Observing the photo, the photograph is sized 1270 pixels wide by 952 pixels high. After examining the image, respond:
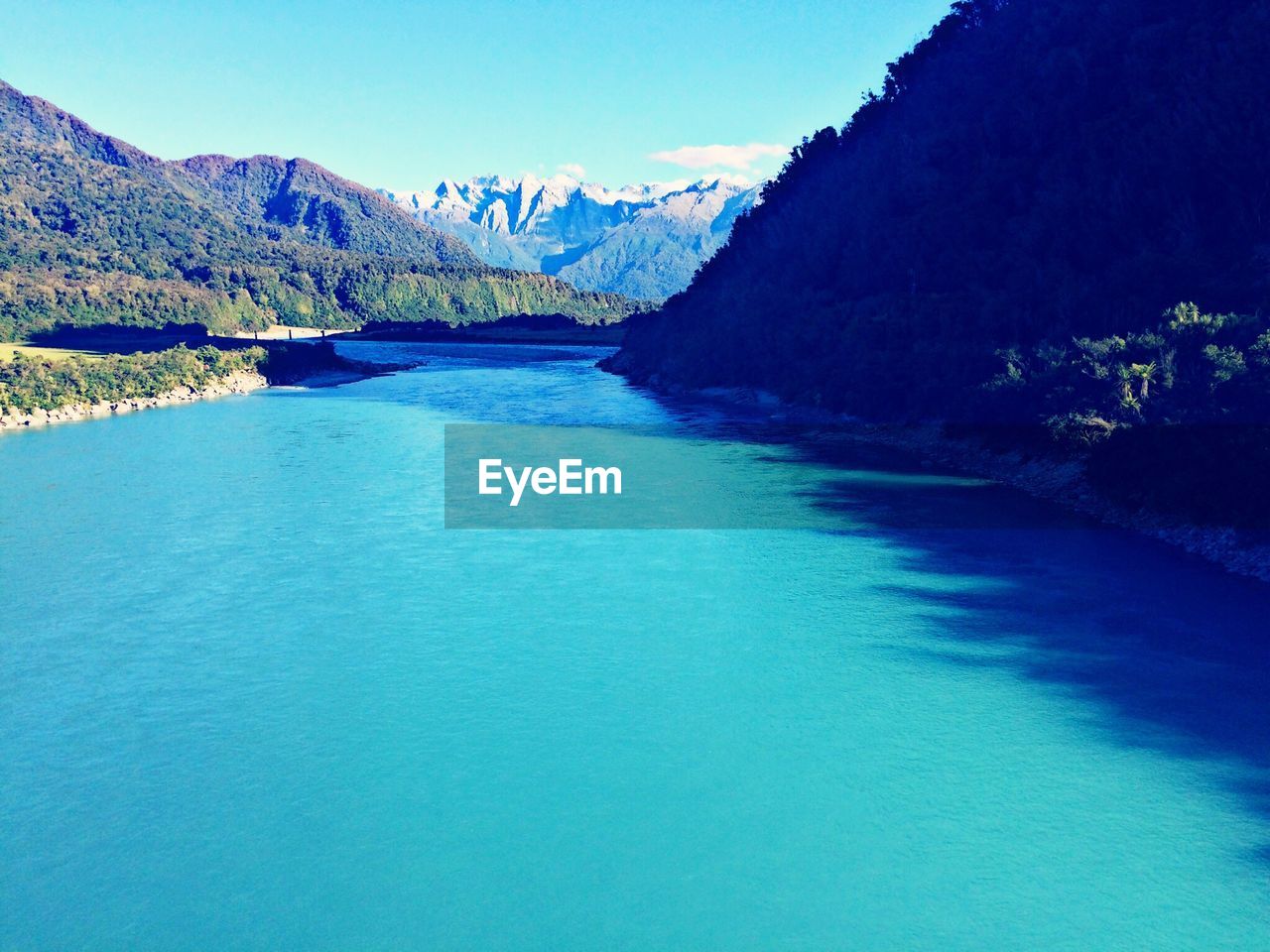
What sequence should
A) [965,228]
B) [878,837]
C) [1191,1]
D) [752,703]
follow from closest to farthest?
[878,837]
[752,703]
[1191,1]
[965,228]

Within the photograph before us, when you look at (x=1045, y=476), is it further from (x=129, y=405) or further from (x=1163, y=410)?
(x=129, y=405)

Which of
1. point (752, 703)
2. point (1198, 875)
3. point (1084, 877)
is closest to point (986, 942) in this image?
point (1084, 877)

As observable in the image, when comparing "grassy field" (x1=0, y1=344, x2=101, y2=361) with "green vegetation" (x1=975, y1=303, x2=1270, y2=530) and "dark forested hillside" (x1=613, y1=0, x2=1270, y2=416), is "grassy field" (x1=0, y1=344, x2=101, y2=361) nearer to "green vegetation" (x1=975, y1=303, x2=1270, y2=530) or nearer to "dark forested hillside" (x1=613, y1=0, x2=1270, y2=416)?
"dark forested hillside" (x1=613, y1=0, x2=1270, y2=416)

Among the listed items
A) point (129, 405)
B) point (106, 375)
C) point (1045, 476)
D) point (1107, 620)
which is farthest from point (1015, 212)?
point (106, 375)

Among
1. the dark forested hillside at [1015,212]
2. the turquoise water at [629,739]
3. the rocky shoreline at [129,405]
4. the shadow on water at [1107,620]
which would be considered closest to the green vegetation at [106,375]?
the rocky shoreline at [129,405]

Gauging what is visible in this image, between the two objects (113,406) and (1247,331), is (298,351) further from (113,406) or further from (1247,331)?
(1247,331)

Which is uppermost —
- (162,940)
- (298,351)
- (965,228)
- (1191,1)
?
(1191,1)

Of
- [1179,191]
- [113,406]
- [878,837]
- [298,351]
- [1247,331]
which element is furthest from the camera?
[298,351]
